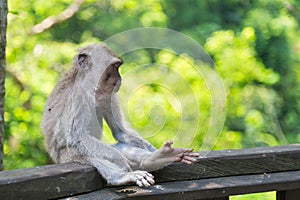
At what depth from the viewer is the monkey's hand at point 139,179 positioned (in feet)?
7.49

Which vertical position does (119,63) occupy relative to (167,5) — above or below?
below

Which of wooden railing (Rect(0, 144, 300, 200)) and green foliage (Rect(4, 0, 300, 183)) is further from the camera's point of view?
green foliage (Rect(4, 0, 300, 183))

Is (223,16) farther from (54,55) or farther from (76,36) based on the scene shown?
(54,55)

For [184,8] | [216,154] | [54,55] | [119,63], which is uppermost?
[184,8]

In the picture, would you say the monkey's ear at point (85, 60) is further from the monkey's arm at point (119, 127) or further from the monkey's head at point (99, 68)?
the monkey's arm at point (119, 127)

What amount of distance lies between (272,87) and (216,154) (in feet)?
23.0

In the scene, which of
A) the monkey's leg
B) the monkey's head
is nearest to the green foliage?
the monkey's head

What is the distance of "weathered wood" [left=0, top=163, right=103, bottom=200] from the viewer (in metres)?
1.97

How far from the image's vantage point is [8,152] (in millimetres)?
7445

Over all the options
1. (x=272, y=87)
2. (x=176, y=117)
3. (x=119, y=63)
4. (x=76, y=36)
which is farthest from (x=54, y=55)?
(x=176, y=117)

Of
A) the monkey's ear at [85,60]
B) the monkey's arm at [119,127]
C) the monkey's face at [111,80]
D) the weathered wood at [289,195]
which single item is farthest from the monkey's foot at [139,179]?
the monkey's ear at [85,60]

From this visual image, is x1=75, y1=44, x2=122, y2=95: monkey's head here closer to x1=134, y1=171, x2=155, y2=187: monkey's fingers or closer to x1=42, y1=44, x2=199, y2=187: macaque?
x1=42, y1=44, x2=199, y2=187: macaque

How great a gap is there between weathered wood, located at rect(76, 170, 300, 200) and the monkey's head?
2.33 feet

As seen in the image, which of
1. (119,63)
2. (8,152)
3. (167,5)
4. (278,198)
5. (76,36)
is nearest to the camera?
(278,198)
